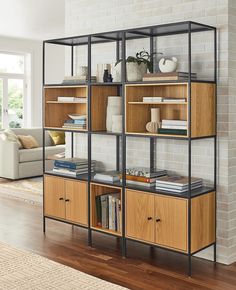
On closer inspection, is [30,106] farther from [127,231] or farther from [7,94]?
[127,231]

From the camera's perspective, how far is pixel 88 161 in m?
4.12

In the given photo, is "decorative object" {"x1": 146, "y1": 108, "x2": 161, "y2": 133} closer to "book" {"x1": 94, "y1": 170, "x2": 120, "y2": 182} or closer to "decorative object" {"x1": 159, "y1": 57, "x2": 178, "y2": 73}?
"decorative object" {"x1": 159, "y1": 57, "x2": 178, "y2": 73}

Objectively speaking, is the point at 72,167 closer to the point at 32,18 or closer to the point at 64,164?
the point at 64,164

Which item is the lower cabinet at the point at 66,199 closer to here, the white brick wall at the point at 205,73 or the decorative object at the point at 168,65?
the white brick wall at the point at 205,73

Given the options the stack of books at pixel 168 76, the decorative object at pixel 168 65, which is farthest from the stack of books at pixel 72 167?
the decorative object at pixel 168 65

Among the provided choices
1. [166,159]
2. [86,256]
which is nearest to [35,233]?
[86,256]

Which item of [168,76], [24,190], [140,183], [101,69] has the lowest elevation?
[24,190]

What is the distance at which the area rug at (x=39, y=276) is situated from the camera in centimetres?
324

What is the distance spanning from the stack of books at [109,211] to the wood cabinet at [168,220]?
176 mm

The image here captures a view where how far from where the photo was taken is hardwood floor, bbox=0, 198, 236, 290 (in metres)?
3.35

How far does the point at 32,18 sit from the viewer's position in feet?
24.7

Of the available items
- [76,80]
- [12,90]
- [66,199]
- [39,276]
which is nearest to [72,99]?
[76,80]

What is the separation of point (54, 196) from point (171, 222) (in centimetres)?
135

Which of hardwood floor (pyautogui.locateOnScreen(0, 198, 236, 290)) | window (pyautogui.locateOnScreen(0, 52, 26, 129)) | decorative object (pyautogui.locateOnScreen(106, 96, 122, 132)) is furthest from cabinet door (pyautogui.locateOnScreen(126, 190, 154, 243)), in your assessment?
window (pyautogui.locateOnScreen(0, 52, 26, 129))
